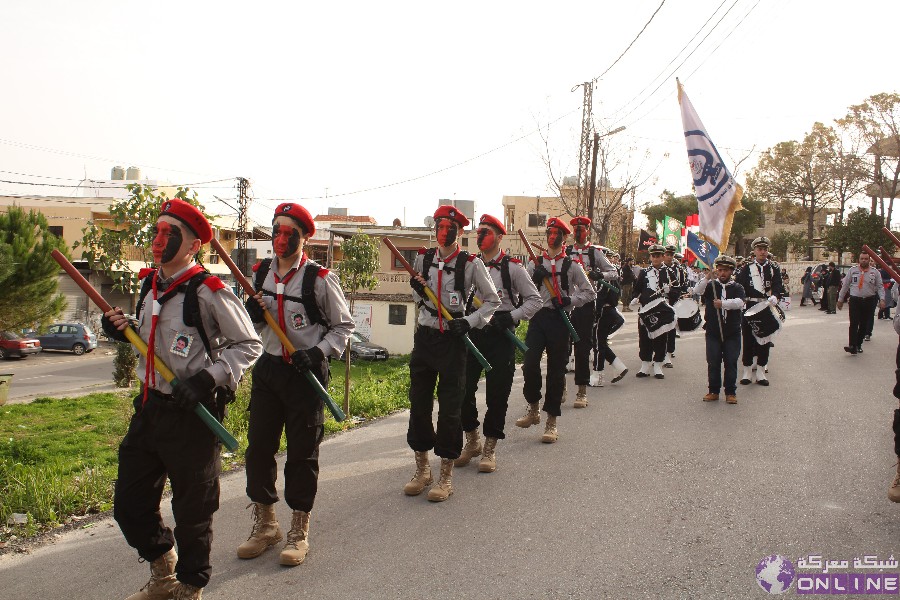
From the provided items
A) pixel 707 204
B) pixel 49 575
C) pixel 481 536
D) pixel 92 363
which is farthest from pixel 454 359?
pixel 92 363

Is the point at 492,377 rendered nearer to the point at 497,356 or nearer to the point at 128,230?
the point at 497,356

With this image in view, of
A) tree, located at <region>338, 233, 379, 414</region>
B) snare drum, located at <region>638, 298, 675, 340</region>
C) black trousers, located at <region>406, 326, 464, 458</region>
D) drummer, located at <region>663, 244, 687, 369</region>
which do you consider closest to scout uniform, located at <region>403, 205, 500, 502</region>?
black trousers, located at <region>406, 326, 464, 458</region>

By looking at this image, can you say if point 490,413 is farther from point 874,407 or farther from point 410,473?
point 874,407

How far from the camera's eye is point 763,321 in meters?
10.6

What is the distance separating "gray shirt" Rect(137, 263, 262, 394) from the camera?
3.73 meters

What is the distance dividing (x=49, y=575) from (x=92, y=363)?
34.7 metres

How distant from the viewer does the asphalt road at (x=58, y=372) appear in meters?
25.1

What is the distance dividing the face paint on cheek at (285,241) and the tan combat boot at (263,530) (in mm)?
1607

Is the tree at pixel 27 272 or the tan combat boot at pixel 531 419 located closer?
the tan combat boot at pixel 531 419

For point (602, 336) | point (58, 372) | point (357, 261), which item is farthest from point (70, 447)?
point (58, 372)

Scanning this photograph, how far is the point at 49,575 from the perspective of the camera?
13.8 ft

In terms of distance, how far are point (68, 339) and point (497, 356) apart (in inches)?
1495

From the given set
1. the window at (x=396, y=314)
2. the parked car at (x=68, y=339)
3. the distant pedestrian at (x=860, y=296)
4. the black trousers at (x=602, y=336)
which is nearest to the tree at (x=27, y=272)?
the black trousers at (x=602, y=336)

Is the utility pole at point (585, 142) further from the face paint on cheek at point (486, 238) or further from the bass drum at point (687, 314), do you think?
the face paint on cheek at point (486, 238)
